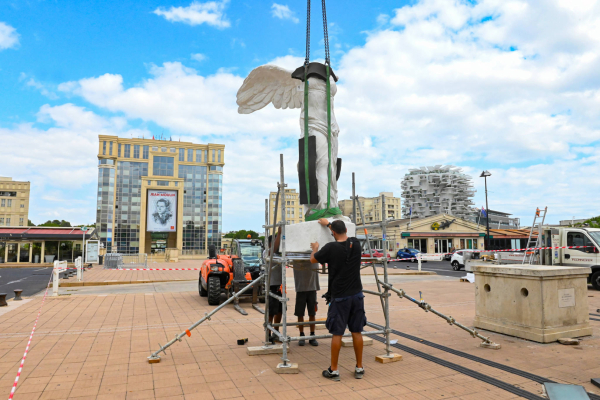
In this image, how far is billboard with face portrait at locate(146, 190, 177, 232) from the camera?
58531mm

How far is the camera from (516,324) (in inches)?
256

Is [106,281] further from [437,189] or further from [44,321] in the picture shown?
[437,189]

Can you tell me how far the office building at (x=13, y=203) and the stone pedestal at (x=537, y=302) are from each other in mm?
103177

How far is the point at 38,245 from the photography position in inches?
1320

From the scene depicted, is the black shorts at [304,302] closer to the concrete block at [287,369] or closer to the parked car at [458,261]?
the concrete block at [287,369]

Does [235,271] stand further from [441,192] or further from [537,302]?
[441,192]

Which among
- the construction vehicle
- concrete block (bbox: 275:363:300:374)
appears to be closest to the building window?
the construction vehicle

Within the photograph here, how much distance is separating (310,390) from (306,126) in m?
3.63

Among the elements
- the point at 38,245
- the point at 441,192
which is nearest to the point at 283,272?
the point at 38,245

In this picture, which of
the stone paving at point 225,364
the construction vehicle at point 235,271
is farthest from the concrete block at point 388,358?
the construction vehicle at point 235,271

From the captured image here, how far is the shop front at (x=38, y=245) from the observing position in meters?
32.1

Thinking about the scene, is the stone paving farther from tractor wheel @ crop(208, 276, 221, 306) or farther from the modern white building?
the modern white building

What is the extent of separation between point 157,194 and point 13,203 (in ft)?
169

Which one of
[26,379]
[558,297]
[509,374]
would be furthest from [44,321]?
[558,297]
